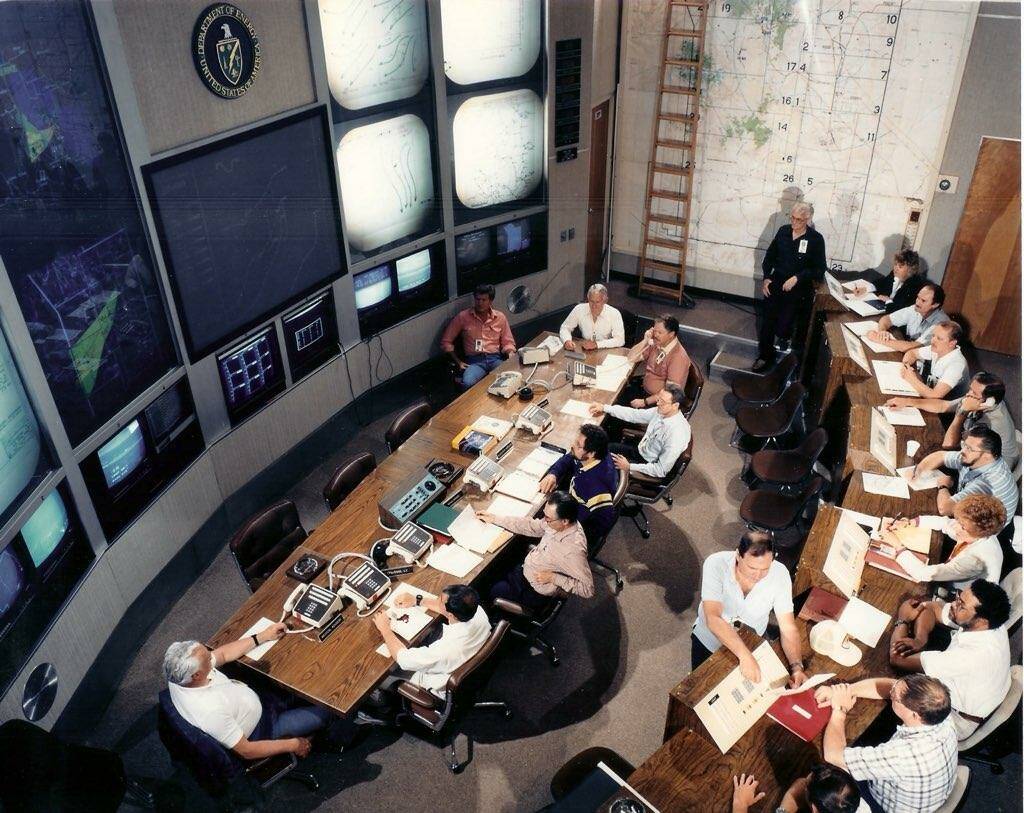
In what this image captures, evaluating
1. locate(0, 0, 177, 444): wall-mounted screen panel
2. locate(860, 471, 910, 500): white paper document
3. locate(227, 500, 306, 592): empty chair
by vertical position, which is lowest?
locate(227, 500, 306, 592): empty chair

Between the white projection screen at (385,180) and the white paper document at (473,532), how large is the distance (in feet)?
9.31

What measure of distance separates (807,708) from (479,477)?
7.51ft

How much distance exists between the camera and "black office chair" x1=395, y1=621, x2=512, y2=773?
3.83 metres

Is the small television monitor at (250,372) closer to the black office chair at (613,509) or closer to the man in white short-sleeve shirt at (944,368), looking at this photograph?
A: the black office chair at (613,509)

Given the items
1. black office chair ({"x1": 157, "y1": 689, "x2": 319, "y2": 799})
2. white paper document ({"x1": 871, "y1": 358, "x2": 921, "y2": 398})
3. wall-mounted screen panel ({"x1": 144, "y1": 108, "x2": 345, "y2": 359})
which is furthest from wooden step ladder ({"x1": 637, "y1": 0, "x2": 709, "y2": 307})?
black office chair ({"x1": 157, "y1": 689, "x2": 319, "y2": 799})

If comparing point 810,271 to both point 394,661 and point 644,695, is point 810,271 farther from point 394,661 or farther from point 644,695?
point 394,661

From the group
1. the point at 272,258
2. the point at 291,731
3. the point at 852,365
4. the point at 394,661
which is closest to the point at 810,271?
the point at 852,365

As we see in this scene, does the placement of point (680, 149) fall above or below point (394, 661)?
above

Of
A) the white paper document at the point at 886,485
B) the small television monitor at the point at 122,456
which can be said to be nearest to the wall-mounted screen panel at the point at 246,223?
the small television monitor at the point at 122,456

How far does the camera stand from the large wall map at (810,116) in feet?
23.0

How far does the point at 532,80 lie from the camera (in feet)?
23.6

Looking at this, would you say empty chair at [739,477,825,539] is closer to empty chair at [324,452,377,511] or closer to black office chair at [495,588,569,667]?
black office chair at [495,588,569,667]

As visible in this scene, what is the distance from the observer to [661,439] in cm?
550

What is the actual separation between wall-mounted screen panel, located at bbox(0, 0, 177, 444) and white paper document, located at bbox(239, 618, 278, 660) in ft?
4.87
